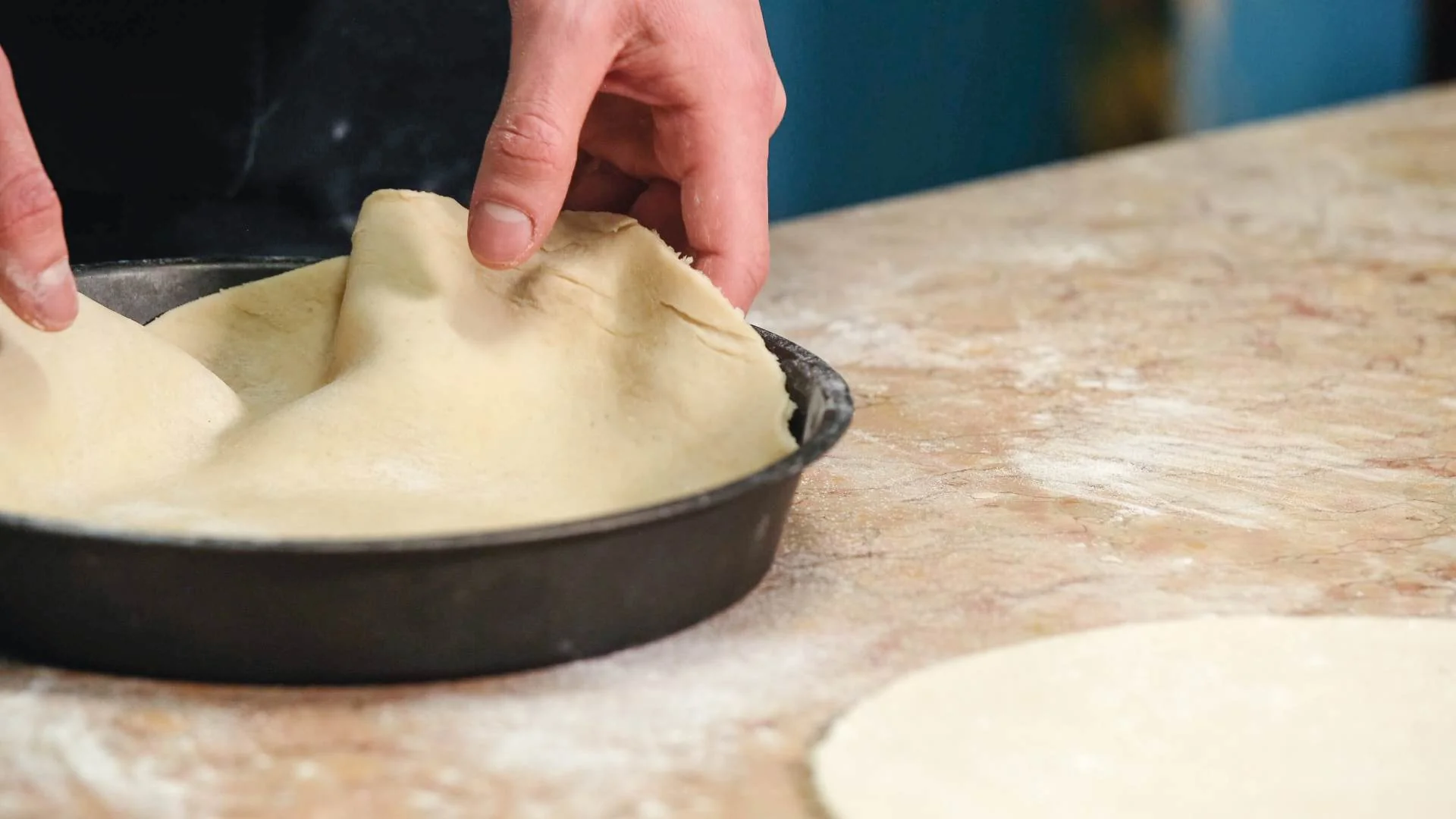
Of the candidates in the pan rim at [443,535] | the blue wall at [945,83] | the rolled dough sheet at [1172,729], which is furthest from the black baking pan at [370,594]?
the blue wall at [945,83]

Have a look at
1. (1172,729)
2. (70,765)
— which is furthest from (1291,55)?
(70,765)

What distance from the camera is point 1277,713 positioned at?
83 cm

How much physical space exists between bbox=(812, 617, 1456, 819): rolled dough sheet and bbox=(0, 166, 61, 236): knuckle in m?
0.52

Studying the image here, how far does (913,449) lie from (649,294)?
0.31 metres

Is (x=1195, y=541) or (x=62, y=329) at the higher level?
(x=62, y=329)

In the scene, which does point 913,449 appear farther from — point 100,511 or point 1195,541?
point 100,511

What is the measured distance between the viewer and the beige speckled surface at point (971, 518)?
78cm

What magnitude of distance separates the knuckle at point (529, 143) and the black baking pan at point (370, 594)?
0.27m

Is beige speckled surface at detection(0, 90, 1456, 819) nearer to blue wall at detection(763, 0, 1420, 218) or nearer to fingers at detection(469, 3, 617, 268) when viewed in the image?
fingers at detection(469, 3, 617, 268)

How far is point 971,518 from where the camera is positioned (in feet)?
3.70

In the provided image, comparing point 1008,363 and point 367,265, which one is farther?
point 1008,363

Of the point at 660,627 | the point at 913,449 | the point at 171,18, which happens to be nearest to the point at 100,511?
the point at 660,627

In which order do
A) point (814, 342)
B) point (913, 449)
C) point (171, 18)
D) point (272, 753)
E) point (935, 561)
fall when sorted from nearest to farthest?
point (272, 753), point (935, 561), point (913, 449), point (171, 18), point (814, 342)

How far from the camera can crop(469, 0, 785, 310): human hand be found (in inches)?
40.1
